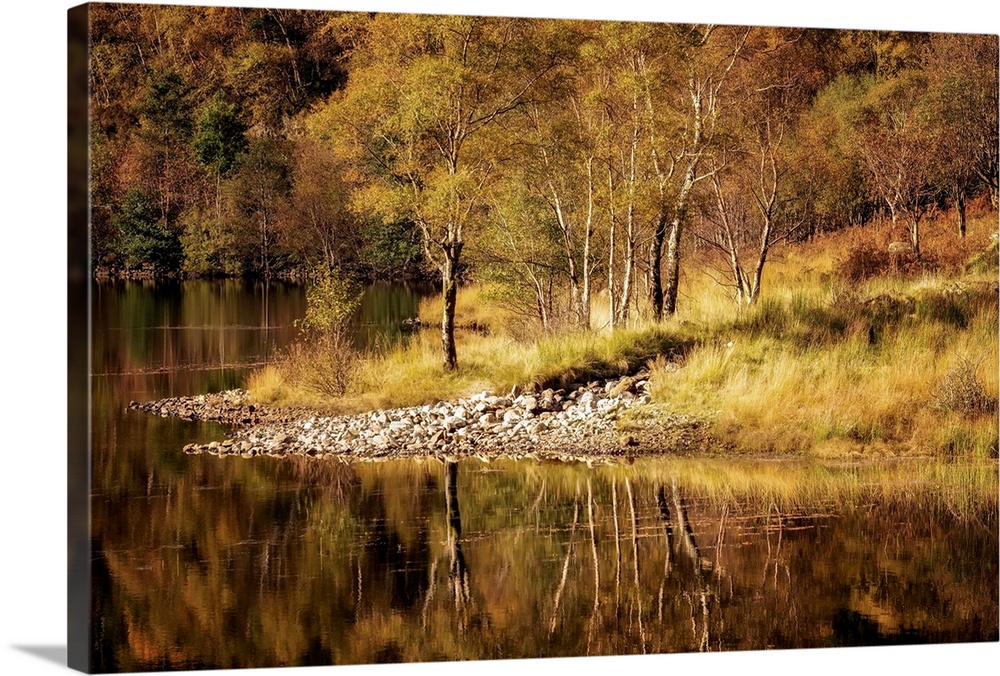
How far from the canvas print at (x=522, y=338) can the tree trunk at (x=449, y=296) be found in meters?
0.04

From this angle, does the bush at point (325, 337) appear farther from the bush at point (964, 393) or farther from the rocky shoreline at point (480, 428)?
the bush at point (964, 393)

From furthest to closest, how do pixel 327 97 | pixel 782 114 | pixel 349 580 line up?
pixel 782 114, pixel 327 97, pixel 349 580

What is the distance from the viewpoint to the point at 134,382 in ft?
25.6

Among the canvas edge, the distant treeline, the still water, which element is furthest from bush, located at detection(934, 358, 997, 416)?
the canvas edge

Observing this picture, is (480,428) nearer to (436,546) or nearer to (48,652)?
(436,546)

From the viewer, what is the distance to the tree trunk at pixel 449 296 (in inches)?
345

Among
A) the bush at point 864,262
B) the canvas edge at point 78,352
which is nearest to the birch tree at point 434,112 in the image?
the canvas edge at point 78,352

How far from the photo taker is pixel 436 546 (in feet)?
26.8

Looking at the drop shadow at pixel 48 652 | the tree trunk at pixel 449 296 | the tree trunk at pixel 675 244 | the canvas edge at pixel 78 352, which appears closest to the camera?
the canvas edge at pixel 78 352

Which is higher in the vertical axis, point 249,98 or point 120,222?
point 249,98

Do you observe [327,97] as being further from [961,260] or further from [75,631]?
[961,260]

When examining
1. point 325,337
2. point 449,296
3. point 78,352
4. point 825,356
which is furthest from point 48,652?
point 825,356

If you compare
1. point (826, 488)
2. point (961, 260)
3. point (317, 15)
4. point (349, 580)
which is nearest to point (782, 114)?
point (961, 260)

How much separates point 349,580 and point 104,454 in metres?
1.51
